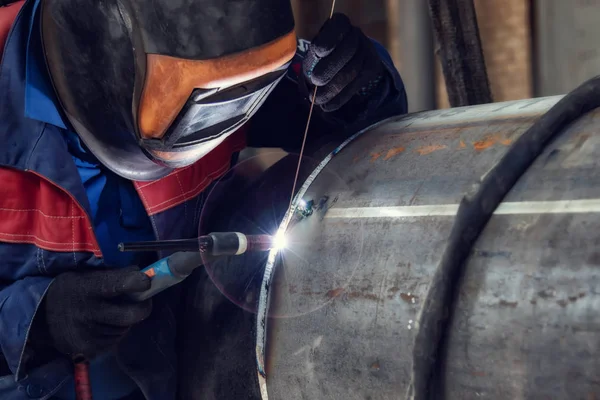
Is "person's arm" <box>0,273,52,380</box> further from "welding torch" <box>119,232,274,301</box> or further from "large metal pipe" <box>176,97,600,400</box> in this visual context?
"large metal pipe" <box>176,97,600,400</box>

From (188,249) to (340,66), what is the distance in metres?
0.48

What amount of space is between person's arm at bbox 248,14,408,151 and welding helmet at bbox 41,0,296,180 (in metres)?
0.10

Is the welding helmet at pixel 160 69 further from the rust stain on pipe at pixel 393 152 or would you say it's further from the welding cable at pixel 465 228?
the welding cable at pixel 465 228

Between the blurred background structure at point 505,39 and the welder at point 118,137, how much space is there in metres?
1.28

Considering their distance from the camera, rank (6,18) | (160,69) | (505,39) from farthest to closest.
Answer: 1. (505,39)
2. (6,18)
3. (160,69)

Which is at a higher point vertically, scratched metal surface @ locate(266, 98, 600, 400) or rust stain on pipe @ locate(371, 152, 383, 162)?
rust stain on pipe @ locate(371, 152, 383, 162)

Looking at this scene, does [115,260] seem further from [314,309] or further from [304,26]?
[304,26]

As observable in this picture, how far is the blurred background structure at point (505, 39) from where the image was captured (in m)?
2.62

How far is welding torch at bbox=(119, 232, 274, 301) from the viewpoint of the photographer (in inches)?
48.0

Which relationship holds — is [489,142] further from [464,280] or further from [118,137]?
[118,137]

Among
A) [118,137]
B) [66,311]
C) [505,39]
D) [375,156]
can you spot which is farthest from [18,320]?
[505,39]

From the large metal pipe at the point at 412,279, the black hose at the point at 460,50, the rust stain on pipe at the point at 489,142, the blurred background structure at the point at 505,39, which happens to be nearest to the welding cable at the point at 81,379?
the large metal pipe at the point at 412,279

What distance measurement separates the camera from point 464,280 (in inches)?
40.1

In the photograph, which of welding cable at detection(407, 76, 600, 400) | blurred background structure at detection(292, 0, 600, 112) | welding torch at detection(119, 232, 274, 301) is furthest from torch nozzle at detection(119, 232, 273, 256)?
blurred background structure at detection(292, 0, 600, 112)
